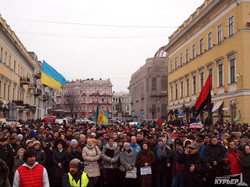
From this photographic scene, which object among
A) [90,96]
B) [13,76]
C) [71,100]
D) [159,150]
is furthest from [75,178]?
[90,96]

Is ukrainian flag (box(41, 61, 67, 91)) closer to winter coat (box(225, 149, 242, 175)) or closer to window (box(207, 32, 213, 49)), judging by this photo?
winter coat (box(225, 149, 242, 175))

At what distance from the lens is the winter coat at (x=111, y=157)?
9781mm

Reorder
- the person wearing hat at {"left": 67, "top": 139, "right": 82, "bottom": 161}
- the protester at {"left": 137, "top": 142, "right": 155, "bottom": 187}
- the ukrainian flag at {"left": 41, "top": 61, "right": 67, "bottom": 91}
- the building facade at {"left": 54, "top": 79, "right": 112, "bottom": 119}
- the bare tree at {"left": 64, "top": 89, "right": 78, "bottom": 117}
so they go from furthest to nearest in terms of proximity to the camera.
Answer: the building facade at {"left": 54, "top": 79, "right": 112, "bottom": 119} < the bare tree at {"left": 64, "top": 89, "right": 78, "bottom": 117} < the ukrainian flag at {"left": 41, "top": 61, "right": 67, "bottom": 91} < the person wearing hat at {"left": 67, "top": 139, "right": 82, "bottom": 161} < the protester at {"left": 137, "top": 142, "right": 155, "bottom": 187}

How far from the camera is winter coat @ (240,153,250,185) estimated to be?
8656 millimetres

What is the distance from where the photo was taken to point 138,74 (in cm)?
8212

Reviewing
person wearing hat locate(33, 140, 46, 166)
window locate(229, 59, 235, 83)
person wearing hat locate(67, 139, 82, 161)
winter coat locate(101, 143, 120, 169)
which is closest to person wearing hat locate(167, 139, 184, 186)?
winter coat locate(101, 143, 120, 169)

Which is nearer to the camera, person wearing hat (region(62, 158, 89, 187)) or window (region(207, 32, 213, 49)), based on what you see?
person wearing hat (region(62, 158, 89, 187))

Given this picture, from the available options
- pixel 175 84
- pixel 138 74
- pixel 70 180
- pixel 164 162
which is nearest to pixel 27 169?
pixel 70 180

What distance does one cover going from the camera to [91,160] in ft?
30.2

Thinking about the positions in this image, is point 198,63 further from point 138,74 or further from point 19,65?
point 138,74

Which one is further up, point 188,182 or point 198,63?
point 198,63

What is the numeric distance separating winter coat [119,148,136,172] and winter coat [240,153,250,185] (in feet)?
9.23

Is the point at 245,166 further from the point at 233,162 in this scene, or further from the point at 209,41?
the point at 209,41

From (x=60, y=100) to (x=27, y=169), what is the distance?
416ft
